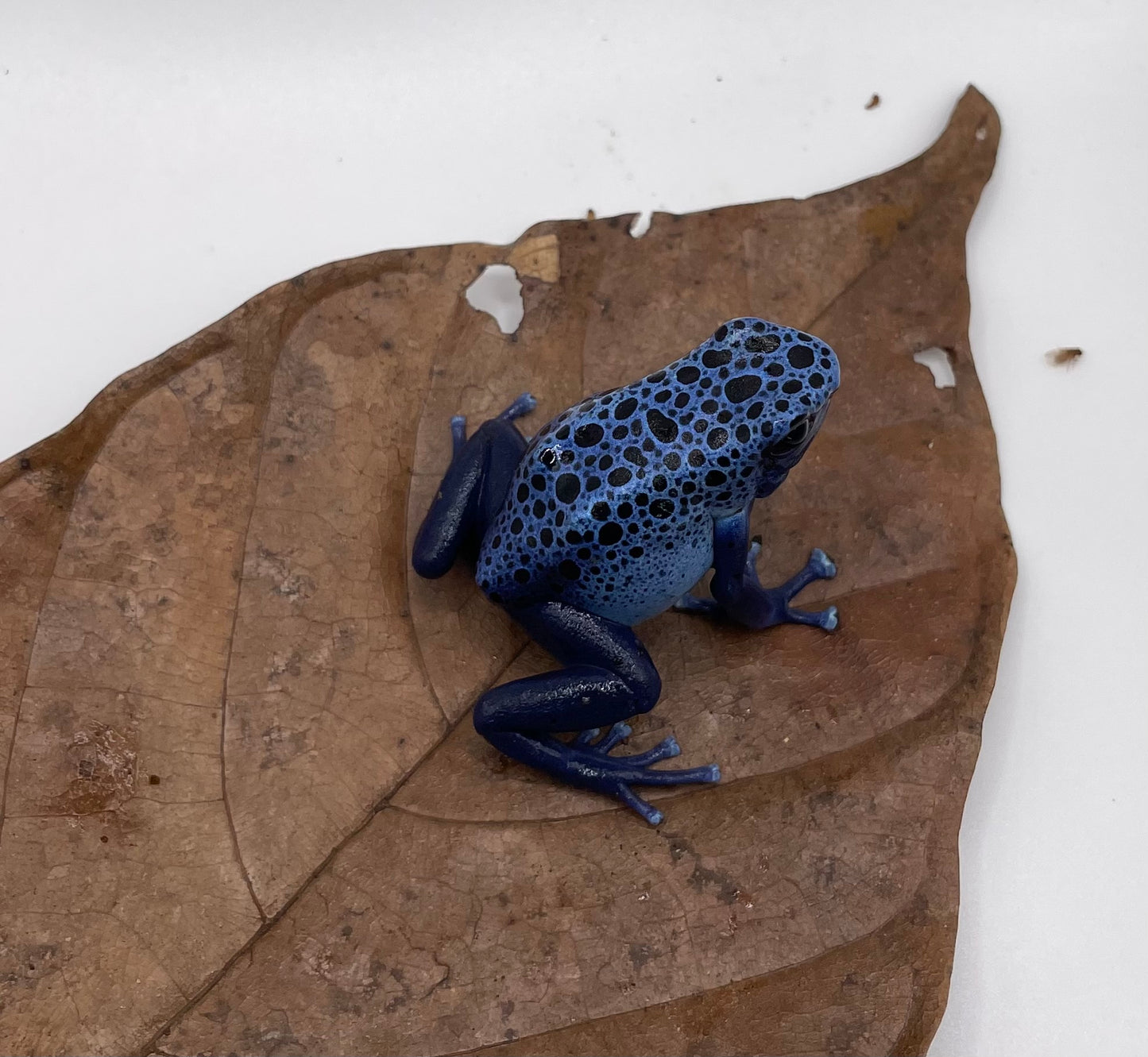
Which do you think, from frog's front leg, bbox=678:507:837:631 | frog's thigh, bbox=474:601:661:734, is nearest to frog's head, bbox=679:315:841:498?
frog's front leg, bbox=678:507:837:631

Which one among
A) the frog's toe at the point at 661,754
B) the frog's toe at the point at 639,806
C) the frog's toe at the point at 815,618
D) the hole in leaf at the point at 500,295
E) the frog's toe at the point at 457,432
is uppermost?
the hole in leaf at the point at 500,295

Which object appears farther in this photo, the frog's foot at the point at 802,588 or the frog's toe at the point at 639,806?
the frog's foot at the point at 802,588

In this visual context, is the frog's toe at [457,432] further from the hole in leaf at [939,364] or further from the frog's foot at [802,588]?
the hole in leaf at [939,364]

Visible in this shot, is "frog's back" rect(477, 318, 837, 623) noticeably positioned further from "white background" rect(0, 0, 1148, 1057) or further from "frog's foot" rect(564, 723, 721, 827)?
"white background" rect(0, 0, 1148, 1057)

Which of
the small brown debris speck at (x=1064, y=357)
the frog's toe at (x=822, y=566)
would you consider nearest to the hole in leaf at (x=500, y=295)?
the frog's toe at (x=822, y=566)

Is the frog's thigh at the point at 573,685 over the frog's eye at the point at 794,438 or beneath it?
beneath

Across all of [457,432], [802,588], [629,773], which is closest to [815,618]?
[802,588]

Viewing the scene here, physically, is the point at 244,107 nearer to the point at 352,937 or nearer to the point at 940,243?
the point at 940,243

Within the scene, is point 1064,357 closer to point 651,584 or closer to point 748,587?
point 748,587
